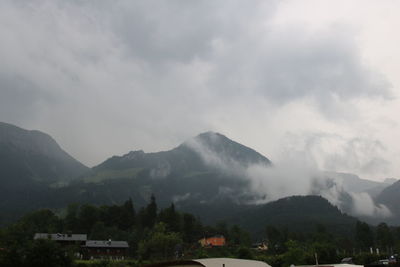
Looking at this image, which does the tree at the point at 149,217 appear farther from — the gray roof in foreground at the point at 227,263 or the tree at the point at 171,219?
the gray roof in foreground at the point at 227,263

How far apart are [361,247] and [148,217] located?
206 ft

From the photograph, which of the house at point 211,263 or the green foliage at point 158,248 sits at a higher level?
the green foliage at point 158,248

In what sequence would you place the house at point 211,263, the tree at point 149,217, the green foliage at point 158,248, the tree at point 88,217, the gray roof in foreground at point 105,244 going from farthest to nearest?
1. the tree at point 149,217
2. the tree at point 88,217
3. the gray roof in foreground at point 105,244
4. the green foliage at point 158,248
5. the house at point 211,263

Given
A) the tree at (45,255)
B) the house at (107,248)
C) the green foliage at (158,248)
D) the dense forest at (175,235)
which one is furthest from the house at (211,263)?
the house at (107,248)

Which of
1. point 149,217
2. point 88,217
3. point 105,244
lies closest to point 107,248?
point 105,244

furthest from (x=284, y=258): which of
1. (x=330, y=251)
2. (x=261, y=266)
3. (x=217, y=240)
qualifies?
(x=217, y=240)

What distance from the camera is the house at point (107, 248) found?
96938 mm

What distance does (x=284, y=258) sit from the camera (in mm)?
70500

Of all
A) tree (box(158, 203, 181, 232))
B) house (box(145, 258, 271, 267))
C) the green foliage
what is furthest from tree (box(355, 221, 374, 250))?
house (box(145, 258, 271, 267))

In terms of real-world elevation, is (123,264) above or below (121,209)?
below

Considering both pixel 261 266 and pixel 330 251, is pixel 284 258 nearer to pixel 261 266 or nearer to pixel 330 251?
pixel 330 251

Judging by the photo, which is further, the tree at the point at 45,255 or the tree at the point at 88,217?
the tree at the point at 88,217

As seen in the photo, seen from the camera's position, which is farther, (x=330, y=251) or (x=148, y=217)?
(x=148, y=217)

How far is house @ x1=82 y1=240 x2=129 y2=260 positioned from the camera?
9694cm
